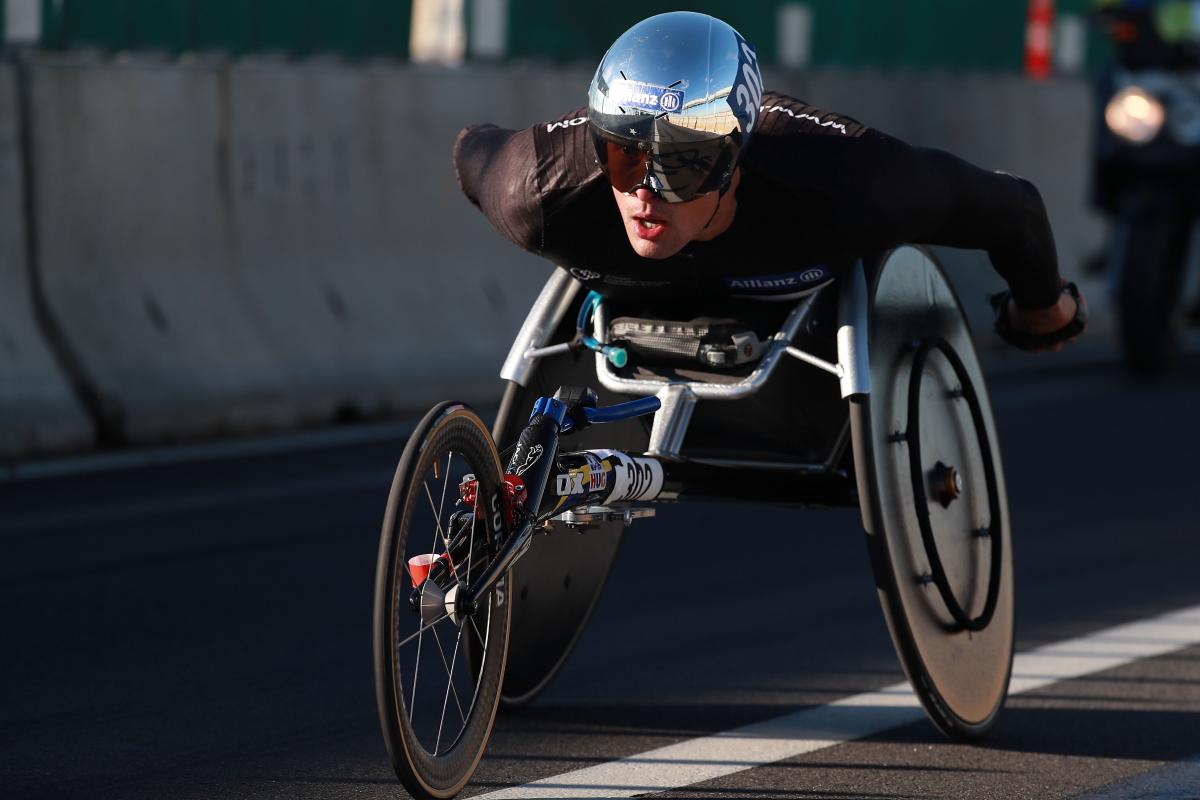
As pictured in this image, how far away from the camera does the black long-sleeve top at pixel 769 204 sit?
15.7ft

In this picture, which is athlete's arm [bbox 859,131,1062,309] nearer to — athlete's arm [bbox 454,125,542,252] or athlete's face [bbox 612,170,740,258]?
athlete's face [bbox 612,170,740,258]

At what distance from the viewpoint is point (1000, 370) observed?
1341 cm

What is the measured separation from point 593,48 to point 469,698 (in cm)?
896

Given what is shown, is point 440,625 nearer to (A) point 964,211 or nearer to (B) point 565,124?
(B) point 565,124

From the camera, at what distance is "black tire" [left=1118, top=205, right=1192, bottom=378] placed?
12.3 meters

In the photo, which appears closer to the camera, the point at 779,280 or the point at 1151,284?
the point at 779,280

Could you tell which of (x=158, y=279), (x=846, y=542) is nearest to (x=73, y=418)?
(x=158, y=279)

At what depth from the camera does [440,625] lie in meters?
4.69

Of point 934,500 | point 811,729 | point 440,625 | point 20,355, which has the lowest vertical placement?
point 20,355

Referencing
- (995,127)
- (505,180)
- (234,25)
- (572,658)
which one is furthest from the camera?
(995,127)

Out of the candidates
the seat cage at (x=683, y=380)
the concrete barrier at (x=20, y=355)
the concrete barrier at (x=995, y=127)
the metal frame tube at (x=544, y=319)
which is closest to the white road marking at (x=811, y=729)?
the seat cage at (x=683, y=380)

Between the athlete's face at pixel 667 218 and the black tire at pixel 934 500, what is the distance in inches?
19.0

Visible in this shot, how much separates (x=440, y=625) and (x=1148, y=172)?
8.73 metres

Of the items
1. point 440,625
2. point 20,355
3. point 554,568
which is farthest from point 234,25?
point 440,625
